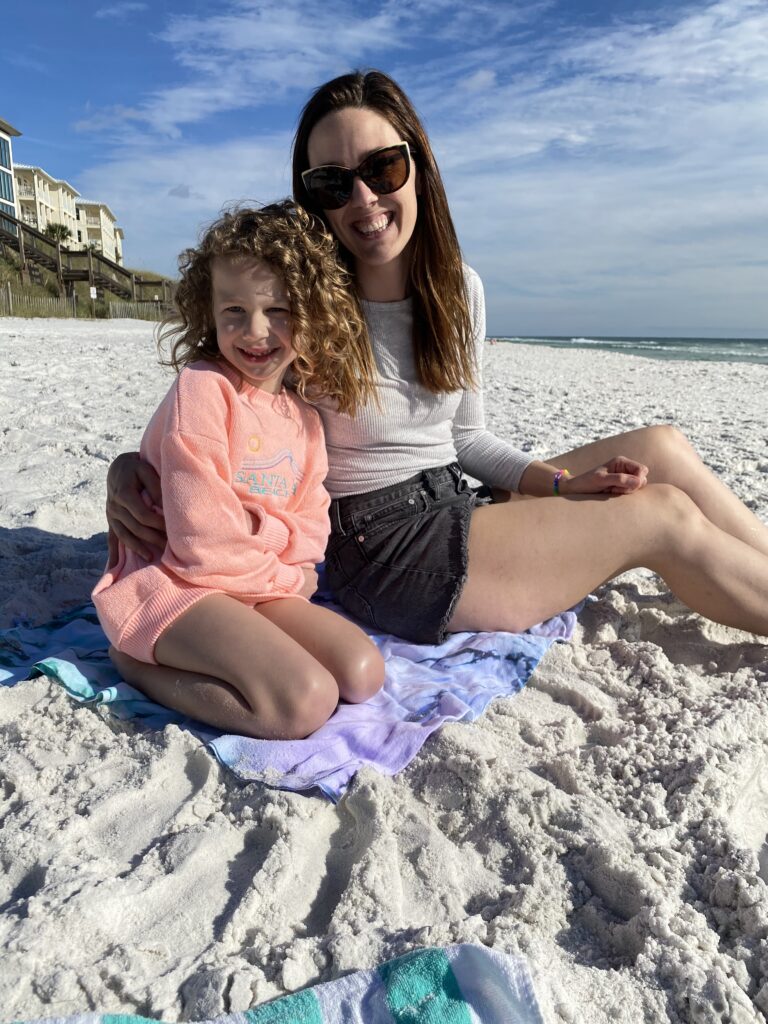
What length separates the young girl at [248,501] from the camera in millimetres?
2166

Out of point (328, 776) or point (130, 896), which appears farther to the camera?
point (328, 776)

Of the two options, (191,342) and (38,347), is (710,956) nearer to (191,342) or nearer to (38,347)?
(191,342)

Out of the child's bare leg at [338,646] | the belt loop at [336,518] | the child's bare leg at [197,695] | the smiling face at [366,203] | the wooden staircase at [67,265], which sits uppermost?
the wooden staircase at [67,265]

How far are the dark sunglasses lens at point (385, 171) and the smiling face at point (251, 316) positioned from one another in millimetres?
454

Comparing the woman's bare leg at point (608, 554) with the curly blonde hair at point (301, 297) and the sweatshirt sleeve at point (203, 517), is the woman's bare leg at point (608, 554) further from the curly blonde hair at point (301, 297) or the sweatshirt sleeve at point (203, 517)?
the sweatshirt sleeve at point (203, 517)

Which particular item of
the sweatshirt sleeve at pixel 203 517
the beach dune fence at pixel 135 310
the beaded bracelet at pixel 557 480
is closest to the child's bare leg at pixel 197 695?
the sweatshirt sleeve at pixel 203 517

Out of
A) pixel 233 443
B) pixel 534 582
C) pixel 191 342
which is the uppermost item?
pixel 191 342

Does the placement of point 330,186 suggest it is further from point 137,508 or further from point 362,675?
point 362,675

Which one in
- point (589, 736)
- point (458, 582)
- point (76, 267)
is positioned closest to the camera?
point (589, 736)

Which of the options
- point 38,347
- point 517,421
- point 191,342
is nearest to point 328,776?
point 191,342

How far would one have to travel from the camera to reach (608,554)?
8.53 feet

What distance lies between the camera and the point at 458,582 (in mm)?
2570

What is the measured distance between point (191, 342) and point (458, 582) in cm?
117

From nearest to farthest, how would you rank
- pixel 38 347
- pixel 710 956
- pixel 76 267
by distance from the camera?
pixel 710 956, pixel 38 347, pixel 76 267
